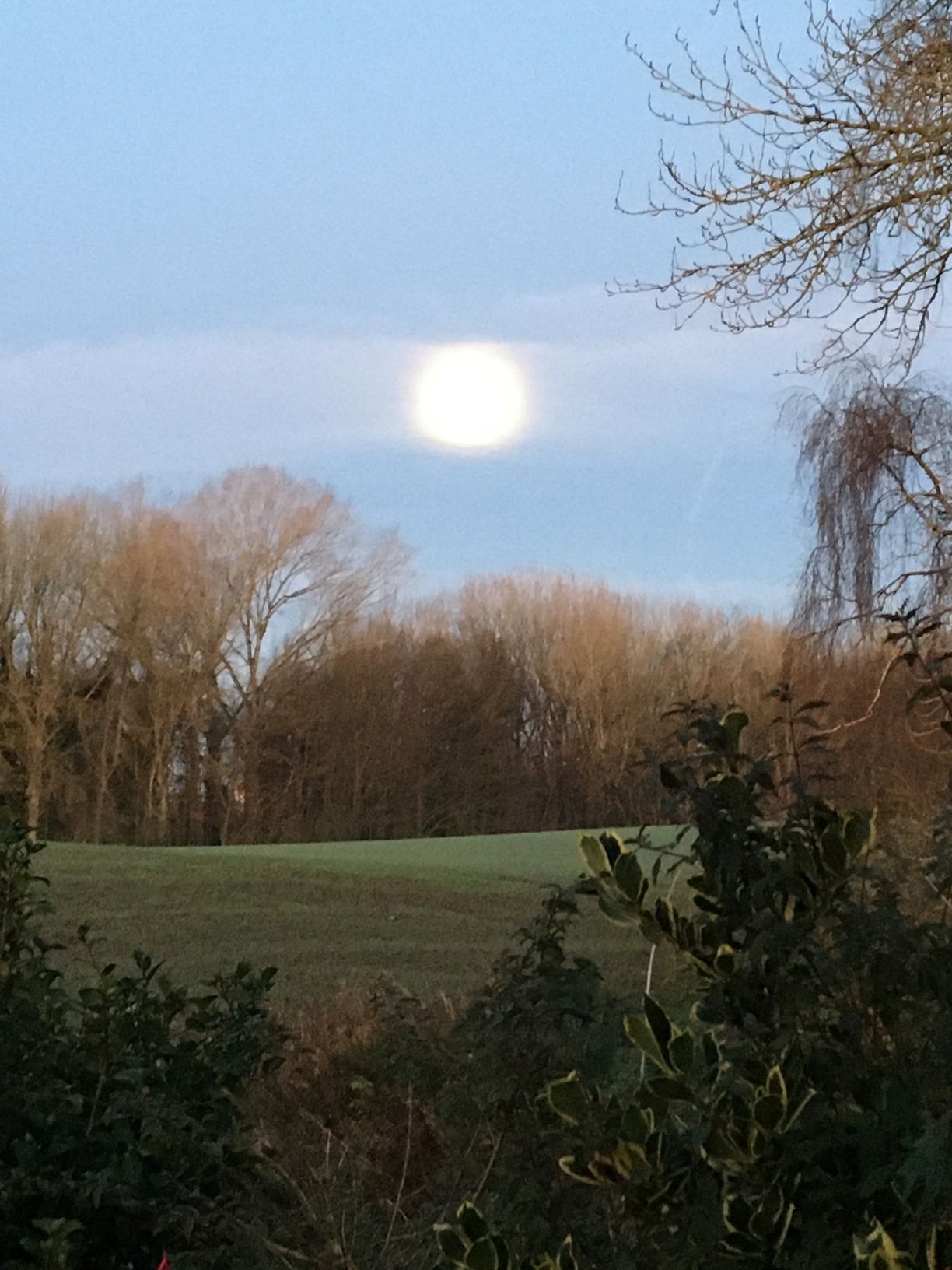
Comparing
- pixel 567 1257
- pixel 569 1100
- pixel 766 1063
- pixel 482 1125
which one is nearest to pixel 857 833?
pixel 766 1063

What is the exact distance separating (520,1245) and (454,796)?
2785cm

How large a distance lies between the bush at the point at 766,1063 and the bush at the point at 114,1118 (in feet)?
3.42

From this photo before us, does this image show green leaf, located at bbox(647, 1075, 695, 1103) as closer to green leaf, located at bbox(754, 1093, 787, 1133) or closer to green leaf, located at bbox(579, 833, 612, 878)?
green leaf, located at bbox(754, 1093, 787, 1133)

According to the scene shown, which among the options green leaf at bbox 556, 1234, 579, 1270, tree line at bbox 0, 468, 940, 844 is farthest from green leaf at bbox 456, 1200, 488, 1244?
tree line at bbox 0, 468, 940, 844

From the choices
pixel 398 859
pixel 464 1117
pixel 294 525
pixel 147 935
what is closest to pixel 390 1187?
pixel 464 1117

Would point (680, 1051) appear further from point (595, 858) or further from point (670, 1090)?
point (595, 858)

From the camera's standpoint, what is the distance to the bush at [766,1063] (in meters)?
1.50

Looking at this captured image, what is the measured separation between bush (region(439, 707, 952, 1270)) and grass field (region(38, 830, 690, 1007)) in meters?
4.64

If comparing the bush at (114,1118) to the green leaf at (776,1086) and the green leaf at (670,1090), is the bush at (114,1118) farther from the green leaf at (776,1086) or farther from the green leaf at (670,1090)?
the green leaf at (776,1086)

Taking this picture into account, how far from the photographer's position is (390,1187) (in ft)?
10.6

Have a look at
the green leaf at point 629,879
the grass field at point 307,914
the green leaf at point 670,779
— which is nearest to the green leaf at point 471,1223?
the green leaf at point 629,879

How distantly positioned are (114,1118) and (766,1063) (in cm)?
161

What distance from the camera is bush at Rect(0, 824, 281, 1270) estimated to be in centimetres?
264

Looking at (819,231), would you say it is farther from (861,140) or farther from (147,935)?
(147,935)
